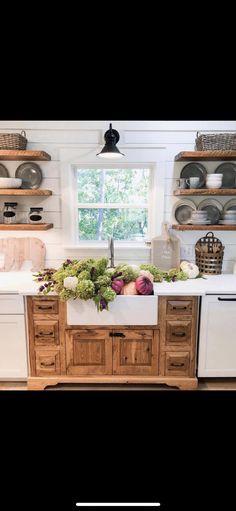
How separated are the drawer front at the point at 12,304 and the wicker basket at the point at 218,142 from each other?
185cm

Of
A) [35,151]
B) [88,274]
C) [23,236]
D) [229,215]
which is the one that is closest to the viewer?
[88,274]

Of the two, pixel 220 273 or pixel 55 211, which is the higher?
pixel 55 211

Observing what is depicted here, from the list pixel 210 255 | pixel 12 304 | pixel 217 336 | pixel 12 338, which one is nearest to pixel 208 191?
pixel 210 255

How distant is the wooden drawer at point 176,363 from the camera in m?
2.23

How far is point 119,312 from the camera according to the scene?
2125 mm

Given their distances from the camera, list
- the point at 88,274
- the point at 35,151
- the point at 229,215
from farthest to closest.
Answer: the point at 229,215 → the point at 35,151 → the point at 88,274

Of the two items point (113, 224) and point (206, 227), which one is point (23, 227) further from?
point (206, 227)

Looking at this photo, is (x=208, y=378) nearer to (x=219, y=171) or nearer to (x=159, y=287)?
(x=159, y=287)

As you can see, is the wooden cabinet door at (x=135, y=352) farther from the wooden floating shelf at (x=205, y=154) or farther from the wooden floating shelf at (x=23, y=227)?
the wooden floating shelf at (x=205, y=154)

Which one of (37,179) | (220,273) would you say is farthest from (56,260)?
(220,273)
